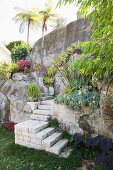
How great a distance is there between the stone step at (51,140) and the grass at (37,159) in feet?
0.65

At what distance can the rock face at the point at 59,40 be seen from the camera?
35.1 feet

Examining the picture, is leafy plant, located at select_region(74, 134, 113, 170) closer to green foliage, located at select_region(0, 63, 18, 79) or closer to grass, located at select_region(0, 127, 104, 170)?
grass, located at select_region(0, 127, 104, 170)

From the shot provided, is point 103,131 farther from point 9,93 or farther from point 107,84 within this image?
point 9,93

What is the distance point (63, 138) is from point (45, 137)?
2.21 ft

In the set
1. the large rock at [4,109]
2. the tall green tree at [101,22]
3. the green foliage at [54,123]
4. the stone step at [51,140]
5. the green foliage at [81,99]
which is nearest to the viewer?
the tall green tree at [101,22]

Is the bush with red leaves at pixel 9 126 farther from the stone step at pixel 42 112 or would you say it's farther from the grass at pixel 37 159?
the grass at pixel 37 159

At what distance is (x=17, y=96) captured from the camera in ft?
32.3

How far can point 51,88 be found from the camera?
33.9 feet

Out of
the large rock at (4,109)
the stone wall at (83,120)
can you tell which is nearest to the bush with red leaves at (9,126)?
the large rock at (4,109)

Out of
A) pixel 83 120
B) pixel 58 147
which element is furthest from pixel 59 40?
pixel 58 147

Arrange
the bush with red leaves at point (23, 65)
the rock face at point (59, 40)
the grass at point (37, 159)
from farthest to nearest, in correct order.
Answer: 1. the bush with red leaves at point (23, 65)
2. the rock face at point (59, 40)
3. the grass at point (37, 159)

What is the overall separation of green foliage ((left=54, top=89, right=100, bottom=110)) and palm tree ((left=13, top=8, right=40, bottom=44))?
Answer: 23.8ft

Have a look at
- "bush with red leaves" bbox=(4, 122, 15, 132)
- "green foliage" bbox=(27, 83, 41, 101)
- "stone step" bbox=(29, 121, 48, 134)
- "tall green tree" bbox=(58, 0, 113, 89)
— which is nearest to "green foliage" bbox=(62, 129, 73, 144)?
"stone step" bbox=(29, 121, 48, 134)

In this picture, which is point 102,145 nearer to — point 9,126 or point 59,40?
point 9,126
